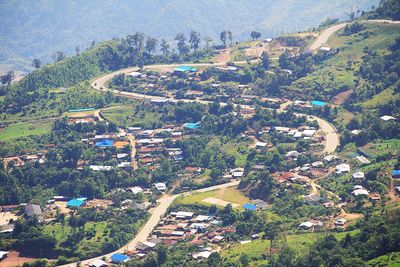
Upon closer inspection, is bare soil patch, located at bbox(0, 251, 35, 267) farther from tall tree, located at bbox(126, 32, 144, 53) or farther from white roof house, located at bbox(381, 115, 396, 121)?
tall tree, located at bbox(126, 32, 144, 53)

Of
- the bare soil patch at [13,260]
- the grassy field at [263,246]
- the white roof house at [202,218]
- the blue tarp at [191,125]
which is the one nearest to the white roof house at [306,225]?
the grassy field at [263,246]

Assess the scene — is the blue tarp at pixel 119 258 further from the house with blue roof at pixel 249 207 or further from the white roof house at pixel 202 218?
the house with blue roof at pixel 249 207

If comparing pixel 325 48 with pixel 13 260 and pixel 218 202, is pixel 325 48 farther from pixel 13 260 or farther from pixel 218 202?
pixel 13 260

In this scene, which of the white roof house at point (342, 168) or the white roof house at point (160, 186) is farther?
the white roof house at point (160, 186)

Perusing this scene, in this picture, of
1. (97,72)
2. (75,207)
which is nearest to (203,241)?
(75,207)

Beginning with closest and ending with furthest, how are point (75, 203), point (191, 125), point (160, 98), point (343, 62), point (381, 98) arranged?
point (75, 203)
point (381, 98)
point (191, 125)
point (160, 98)
point (343, 62)

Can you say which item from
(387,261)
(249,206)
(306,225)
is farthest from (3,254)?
(387,261)

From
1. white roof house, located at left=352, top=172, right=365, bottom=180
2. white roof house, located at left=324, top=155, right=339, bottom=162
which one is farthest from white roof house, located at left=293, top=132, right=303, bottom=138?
white roof house, located at left=352, top=172, right=365, bottom=180
